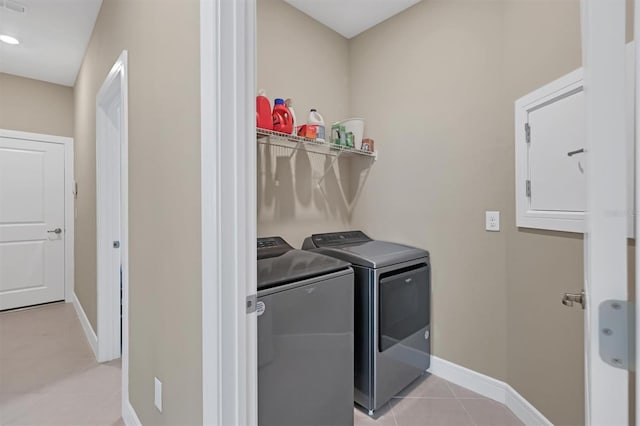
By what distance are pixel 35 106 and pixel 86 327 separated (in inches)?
103

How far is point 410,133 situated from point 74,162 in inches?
153

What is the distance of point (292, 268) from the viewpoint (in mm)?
1465

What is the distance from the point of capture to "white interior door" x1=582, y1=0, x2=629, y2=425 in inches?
15.7

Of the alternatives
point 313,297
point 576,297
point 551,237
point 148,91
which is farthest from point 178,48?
point 551,237

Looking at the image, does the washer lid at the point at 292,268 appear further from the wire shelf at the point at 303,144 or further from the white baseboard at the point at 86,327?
the white baseboard at the point at 86,327

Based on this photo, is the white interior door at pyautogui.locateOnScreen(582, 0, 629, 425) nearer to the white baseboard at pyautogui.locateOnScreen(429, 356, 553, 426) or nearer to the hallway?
the white baseboard at pyautogui.locateOnScreen(429, 356, 553, 426)

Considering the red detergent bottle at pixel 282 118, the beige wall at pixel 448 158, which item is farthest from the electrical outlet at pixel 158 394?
the beige wall at pixel 448 158

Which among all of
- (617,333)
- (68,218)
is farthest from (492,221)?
(68,218)

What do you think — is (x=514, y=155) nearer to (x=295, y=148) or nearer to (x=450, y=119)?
(x=450, y=119)

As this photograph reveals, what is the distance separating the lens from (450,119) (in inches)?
84.1

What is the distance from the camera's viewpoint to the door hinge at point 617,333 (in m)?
0.40

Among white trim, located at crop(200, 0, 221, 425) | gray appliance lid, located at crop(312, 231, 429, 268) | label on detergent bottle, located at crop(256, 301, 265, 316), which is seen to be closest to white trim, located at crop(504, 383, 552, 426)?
gray appliance lid, located at crop(312, 231, 429, 268)

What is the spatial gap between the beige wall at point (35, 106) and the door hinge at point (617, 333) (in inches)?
197

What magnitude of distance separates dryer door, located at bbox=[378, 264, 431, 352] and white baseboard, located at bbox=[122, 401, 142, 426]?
1301 mm
